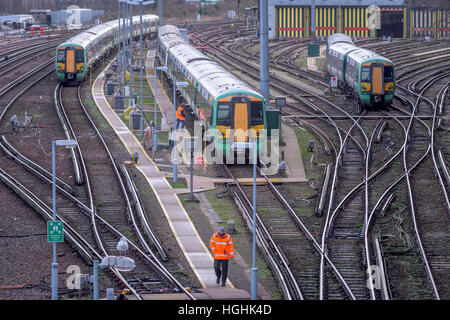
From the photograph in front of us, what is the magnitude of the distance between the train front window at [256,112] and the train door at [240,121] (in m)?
0.28

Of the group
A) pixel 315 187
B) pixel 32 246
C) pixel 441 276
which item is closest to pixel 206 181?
pixel 315 187

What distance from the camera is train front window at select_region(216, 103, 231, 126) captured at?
32.5 meters

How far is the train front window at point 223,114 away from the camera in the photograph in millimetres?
32469

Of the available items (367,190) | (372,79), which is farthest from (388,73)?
(367,190)

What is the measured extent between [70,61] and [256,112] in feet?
85.6

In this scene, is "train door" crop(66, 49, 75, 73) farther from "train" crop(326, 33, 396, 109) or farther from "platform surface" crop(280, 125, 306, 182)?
"platform surface" crop(280, 125, 306, 182)

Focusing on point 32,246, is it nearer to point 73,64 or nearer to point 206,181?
point 206,181

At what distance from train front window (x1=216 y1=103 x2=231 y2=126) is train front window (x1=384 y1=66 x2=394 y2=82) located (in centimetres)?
1457

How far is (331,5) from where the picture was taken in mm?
89938

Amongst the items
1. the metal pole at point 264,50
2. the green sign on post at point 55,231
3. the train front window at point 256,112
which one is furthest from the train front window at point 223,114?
the green sign on post at point 55,231

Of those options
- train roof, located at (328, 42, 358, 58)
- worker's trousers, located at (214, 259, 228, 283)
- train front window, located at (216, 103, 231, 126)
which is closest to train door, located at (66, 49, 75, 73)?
train roof, located at (328, 42, 358, 58)

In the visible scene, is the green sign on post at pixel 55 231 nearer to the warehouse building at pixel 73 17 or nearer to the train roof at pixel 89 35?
the train roof at pixel 89 35

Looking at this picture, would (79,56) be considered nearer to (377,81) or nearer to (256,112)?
(377,81)
